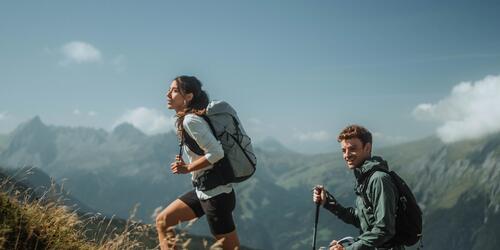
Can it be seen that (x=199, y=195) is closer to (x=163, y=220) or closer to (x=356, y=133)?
(x=163, y=220)

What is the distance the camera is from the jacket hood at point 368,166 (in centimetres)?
498

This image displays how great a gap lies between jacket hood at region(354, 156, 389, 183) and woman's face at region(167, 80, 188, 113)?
2.37 m

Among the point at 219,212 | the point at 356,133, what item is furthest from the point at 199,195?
the point at 356,133

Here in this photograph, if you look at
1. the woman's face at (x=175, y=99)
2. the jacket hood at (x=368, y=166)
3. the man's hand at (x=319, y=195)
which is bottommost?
the man's hand at (x=319, y=195)

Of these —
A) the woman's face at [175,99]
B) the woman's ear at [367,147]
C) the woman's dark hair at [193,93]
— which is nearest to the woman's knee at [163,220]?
the woman's dark hair at [193,93]

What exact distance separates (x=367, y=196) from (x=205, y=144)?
1.94m

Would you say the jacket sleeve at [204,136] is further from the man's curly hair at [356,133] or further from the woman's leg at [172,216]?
the man's curly hair at [356,133]

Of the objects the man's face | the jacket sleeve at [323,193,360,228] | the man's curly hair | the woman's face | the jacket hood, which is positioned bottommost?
the jacket sleeve at [323,193,360,228]

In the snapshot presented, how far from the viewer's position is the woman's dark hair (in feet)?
18.9

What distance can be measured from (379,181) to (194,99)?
8.42 ft

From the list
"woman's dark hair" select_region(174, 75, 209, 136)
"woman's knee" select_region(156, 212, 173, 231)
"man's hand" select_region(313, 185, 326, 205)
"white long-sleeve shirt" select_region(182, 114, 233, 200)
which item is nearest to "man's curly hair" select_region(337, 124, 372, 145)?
"man's hand" select_region(313, 185, 326, 205)

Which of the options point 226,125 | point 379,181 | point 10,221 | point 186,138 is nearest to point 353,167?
point 379,181

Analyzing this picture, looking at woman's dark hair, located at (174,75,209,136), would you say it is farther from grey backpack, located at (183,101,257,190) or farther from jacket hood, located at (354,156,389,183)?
jacket hood, located at (354,156,389,183)

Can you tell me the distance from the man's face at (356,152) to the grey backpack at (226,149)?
1204mm
